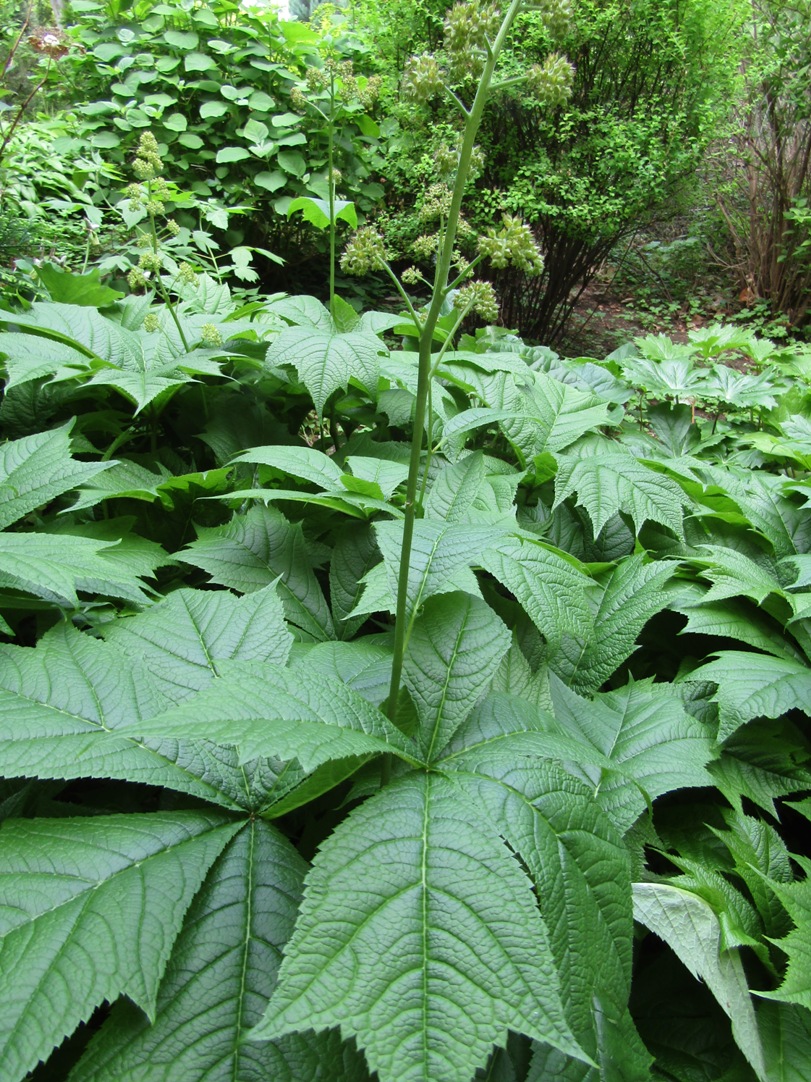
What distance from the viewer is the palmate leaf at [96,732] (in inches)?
35.4

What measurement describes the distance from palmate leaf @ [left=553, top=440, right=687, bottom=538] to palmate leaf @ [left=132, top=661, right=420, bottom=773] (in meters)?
1.00

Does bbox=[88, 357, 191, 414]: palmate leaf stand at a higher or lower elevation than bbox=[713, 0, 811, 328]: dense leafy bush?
lower

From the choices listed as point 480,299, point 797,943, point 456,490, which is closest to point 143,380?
point 456,490

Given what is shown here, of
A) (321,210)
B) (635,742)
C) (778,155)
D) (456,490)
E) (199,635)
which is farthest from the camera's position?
(778,155)

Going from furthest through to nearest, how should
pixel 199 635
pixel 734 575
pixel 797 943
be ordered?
1. pixel 734 575
2. pixel 199 635
3. pixel 797 943

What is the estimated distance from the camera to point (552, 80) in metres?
0.95

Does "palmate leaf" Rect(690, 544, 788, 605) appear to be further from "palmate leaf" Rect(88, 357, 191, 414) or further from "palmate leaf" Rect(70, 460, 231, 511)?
"palmate leaf" Rect(88, 357, 191, 414)

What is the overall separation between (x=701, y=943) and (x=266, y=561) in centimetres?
108

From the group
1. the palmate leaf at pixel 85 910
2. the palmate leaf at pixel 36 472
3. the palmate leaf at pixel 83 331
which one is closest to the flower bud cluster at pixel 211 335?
the palmate leaf at pixel 83 331

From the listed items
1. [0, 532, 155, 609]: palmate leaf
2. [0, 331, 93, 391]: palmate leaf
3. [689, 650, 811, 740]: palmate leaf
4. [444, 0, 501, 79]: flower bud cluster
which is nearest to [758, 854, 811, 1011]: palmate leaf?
[689, 650, 811, 740]: palmate leaf

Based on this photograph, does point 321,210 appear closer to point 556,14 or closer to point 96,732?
point 556,14

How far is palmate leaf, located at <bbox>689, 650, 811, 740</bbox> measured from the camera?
130cm

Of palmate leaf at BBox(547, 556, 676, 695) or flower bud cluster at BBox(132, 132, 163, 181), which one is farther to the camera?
flower bud cluster at BBox(132, 132, 163, 181)

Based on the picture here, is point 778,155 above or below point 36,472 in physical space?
above
